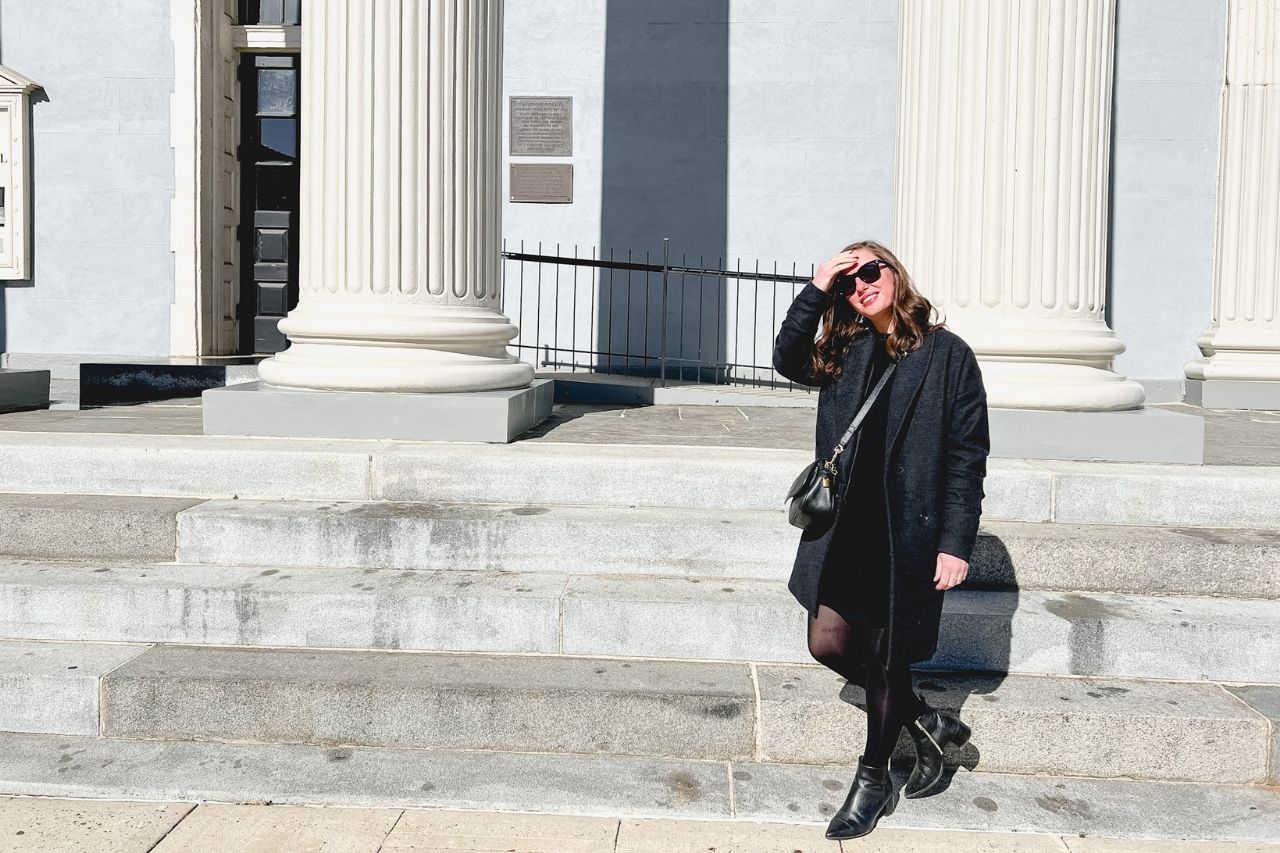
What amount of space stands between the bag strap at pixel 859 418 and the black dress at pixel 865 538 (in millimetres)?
17

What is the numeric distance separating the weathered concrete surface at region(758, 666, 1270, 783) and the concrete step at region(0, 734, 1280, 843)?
53 millimetres

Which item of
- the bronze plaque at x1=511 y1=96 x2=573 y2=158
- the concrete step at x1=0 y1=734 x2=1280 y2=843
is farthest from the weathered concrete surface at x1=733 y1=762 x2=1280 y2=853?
the bronze plaque at x1=511 y1=96 x2=573 y2=158

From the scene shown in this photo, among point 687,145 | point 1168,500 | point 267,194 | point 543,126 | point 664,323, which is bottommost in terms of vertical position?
point 1168,500

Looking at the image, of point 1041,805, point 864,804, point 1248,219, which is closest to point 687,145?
point 1248,219

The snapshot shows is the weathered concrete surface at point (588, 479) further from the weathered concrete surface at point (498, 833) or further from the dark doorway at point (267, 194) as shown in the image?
the dark doorway at point (267, 194)

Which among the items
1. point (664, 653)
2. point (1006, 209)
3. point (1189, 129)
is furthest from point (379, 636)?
point (1189, 129)

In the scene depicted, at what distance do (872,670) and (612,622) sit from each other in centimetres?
117

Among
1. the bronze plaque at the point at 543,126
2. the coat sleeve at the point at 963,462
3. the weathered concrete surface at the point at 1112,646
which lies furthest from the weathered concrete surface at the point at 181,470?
the bronze plaque at the point at 543,126

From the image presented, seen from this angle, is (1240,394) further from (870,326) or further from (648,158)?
(870,326)

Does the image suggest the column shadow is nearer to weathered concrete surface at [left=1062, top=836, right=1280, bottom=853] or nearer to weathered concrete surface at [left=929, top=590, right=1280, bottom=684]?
weathered concrete surface at [left=929, top=590, right=1280, bottom=684]

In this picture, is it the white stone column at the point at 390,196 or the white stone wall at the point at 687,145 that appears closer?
the white stone column at the point at 390,196

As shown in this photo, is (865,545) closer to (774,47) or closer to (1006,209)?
(1006,209)

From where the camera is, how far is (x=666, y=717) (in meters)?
3.52

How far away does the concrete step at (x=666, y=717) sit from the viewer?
3.43 m
